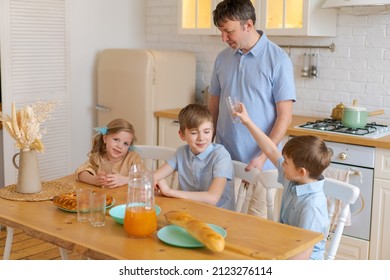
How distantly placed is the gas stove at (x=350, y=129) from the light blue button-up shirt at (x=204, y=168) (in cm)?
112

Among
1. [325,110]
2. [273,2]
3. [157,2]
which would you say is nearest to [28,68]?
[157,2]

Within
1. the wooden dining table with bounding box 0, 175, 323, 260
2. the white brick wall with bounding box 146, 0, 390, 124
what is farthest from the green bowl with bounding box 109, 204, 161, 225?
the white brick wall with bounding box 146, 0, 390, 124

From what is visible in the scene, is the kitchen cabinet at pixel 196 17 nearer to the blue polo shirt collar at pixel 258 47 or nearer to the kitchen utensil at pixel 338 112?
the kitchen utensil at pixel 338 112

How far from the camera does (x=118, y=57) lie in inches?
183

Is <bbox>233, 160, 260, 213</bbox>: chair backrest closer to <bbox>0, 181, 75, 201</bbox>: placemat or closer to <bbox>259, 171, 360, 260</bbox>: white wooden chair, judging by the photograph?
<bbox>259, 171, 360, 260</bbox>: white wooden chair

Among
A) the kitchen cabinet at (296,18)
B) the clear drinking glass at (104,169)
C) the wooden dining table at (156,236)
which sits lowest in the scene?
the wooden dining table at (156,236)

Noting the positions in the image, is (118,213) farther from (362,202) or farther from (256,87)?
(362,202)

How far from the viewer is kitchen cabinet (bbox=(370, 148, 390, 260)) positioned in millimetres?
3383

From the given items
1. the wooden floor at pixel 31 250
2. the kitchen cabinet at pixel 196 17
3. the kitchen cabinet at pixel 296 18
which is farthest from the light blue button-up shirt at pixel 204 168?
the kitchen cabinet at pixel 196 17

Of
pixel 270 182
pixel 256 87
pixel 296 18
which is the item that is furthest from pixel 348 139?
pixel 270 182

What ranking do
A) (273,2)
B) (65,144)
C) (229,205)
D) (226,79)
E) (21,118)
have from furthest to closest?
(65,144) → (273,2) → (226,79) → (229,205) → (21,118)

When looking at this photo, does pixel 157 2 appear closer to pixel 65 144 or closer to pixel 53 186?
pixel 65 144

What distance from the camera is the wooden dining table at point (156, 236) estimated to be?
6.08 feet
